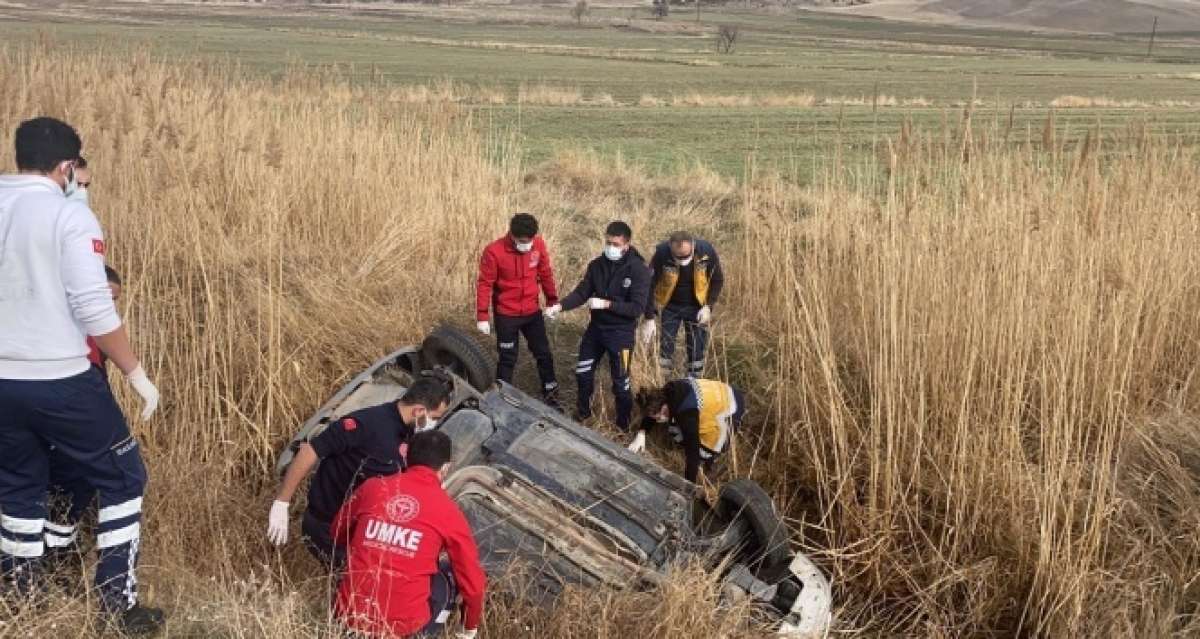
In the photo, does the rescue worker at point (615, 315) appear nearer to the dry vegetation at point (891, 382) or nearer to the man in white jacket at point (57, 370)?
the dry vegetation at point (891, 382)

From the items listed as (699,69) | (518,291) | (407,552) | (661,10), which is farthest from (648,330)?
(661,10)

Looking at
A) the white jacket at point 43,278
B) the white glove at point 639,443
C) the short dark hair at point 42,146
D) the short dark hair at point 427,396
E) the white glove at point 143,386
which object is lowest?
the white glove at point 639,443

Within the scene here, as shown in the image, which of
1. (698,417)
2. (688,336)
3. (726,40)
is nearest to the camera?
(698,417)

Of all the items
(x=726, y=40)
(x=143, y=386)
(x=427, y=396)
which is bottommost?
(x=427, y=396)

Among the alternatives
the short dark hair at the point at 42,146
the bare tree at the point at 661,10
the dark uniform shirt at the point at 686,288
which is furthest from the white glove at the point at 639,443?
the bare tree at the point at 661,10

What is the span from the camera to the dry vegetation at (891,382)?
3719mm

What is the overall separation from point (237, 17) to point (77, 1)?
19.2 m

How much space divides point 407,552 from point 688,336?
386 cm

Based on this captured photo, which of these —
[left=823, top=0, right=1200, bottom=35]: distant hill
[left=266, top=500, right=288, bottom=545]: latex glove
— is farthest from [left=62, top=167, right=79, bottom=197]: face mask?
[left=823, top=0, right=1200, bottom=35]: distant hill

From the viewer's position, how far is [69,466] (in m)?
3.36

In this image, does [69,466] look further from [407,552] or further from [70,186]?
[407,552]

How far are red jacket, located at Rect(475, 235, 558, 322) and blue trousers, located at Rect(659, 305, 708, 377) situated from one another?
981 mm

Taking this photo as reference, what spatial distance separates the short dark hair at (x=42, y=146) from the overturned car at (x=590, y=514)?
1851 millimetres

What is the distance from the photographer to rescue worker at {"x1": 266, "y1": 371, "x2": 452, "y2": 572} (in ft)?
12.0
